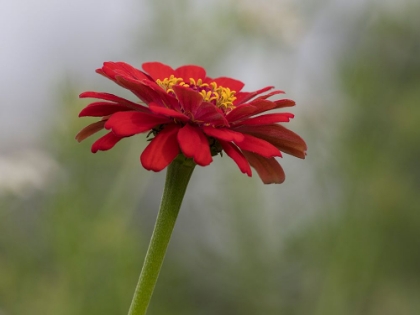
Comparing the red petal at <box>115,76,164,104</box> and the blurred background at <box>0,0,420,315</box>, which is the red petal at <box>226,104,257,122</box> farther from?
the blurred background at <box>0,0,420,315</box>

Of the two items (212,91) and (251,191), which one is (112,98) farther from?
(251,191)

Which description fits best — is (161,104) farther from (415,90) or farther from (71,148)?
(415,90)

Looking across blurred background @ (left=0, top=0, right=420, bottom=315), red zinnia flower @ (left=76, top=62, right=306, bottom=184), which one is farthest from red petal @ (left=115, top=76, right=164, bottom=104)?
blurred background @ (left=0, top=0, right=420, bottom=315)

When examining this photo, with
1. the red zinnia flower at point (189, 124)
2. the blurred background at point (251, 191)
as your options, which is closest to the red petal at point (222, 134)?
the red zinnia flower at point (189, 124)

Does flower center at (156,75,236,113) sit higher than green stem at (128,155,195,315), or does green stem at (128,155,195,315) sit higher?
flower center at (156,75,236,113)

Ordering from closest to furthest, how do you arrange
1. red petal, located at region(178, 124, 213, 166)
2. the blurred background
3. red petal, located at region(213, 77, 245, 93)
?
red petal, located at region(178, 124, 213, 166), red petal, located at region(213, 77, 245, 93), the blurred background

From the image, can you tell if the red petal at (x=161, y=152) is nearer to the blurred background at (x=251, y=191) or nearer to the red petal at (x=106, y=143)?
the red petal at (x=106, y=143)
